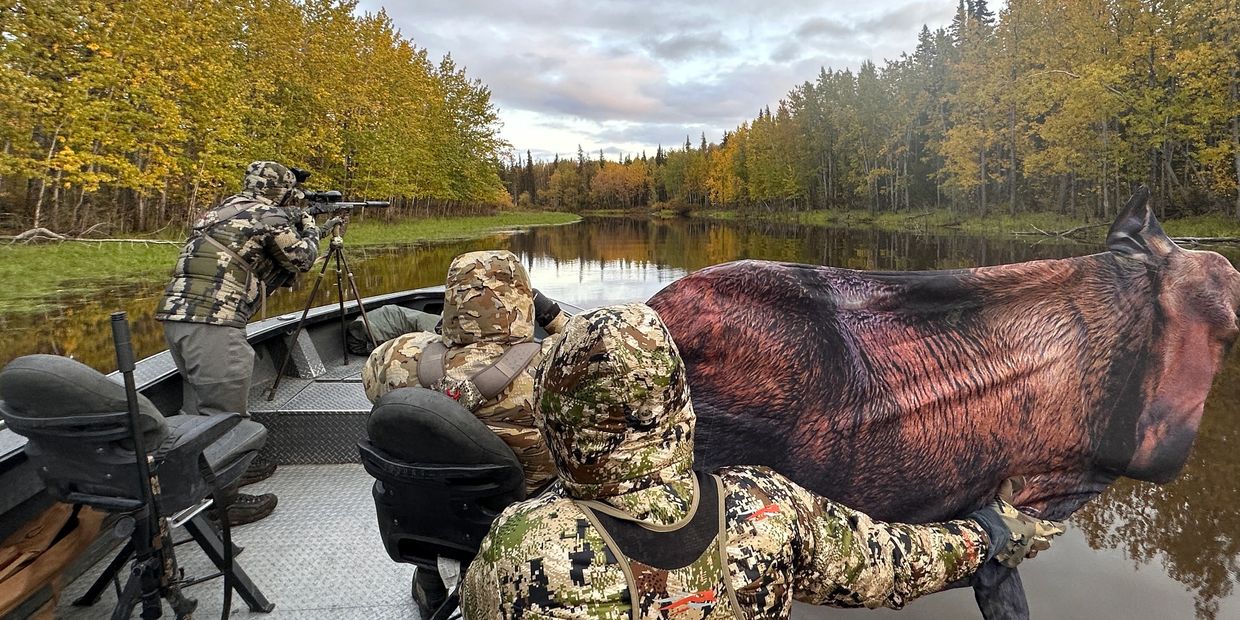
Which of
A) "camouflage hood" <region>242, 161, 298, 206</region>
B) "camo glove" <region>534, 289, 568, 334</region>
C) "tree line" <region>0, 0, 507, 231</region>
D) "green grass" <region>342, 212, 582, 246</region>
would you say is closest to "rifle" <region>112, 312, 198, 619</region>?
"camo glove" <region>534, 289, 568, 334</region>

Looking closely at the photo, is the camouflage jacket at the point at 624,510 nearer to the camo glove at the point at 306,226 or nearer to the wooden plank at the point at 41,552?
the wooden plank at the point at 41,552

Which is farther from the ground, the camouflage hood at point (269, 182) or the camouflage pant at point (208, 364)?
the camouflage hood at point (269, 182)

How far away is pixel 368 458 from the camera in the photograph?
1762mm

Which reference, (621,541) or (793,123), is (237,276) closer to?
(621,541)

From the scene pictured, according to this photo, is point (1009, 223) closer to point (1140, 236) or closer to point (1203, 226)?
point (1203, 226)

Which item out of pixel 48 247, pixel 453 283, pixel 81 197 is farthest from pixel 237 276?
pixel 81 197

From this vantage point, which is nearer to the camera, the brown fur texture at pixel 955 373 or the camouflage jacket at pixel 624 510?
the camouflage jacket at pixel 624 510

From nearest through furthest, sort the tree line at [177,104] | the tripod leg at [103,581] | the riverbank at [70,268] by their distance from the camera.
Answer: the tripod leg at [103,581]
the riverbank at [70,268]
the tree line at [177,104]

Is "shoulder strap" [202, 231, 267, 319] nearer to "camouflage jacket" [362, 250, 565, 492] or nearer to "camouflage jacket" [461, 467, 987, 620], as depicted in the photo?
"camouflage jacket" [362, 250, 565, 492]

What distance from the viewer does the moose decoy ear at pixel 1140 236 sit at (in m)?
1.68

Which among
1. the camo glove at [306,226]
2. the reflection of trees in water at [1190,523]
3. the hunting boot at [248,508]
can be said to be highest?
the camo glove at [306,226]

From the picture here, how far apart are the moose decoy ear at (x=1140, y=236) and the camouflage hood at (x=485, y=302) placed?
70.7 inches

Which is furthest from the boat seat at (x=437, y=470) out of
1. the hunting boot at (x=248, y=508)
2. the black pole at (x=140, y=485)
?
the hunting boot at (x=248, y=508)

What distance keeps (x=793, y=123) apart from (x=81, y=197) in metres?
49.8
